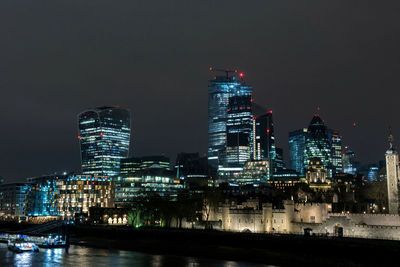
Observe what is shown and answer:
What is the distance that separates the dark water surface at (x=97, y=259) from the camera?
82562 mm

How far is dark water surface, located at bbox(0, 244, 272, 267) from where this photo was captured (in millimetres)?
82562

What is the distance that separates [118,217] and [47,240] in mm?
77095

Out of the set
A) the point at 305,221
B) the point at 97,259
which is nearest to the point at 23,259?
the point at 97,259

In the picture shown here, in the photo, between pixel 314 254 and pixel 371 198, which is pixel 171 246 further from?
pixel 371 198

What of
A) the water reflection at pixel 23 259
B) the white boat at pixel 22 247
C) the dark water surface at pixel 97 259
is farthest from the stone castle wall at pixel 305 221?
the water reflection at pixel 23 259

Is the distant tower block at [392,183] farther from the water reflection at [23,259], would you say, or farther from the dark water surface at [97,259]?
the water reflection at [23,259]

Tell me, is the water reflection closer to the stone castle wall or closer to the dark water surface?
the dark water surface

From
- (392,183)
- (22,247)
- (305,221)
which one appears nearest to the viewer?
(22,247)

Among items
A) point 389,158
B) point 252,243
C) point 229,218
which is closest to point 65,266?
point 252,243

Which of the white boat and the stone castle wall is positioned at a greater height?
the stone castle wall

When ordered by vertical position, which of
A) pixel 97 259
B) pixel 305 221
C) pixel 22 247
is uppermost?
pixel 305 221

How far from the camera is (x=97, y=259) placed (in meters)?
89.1

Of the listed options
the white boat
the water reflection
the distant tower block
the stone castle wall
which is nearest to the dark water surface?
the water reflection

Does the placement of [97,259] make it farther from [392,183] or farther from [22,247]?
[392,183]
